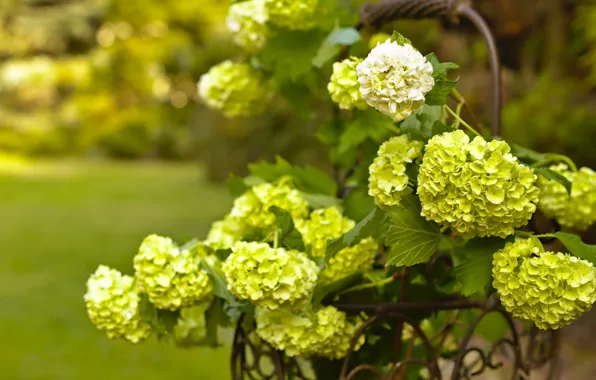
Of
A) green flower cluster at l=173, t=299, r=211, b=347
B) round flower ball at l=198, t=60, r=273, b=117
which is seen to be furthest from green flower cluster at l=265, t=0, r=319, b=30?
green flower cluster at l=173, t=299, r=211, b=347

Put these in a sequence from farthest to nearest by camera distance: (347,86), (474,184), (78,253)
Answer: (78,253) → (347,86) → (474,184)

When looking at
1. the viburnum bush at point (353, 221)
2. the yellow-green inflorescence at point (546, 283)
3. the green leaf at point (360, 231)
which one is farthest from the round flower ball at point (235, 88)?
the yellow-green inflorescence at point (546, 283)

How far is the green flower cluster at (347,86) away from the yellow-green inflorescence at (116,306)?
0.29m

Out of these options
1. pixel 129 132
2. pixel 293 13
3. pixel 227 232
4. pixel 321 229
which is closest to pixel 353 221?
pixel 321 229

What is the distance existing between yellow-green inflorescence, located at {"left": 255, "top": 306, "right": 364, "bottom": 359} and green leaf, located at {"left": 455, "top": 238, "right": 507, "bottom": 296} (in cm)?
14

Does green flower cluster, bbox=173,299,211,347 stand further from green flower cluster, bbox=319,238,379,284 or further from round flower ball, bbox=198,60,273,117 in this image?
round flower ball, bbox=198,60,273,117

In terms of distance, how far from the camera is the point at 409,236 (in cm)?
65

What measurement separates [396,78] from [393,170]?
0.09m

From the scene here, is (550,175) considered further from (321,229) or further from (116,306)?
(116,306)

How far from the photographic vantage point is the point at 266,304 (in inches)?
26.0

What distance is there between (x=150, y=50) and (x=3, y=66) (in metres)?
2.79

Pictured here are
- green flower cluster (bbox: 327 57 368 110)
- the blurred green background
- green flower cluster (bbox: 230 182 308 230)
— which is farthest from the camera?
the blurred green background

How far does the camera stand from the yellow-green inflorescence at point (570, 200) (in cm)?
81

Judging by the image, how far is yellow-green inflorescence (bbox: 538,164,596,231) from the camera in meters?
0.81
